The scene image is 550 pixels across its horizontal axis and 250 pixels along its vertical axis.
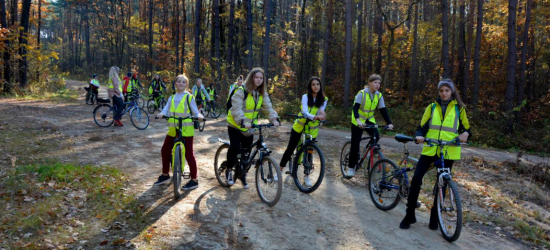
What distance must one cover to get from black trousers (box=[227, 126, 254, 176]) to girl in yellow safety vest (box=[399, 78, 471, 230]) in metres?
2.77

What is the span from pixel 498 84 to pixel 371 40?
1063cm

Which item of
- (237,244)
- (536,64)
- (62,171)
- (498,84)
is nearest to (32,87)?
(62,171)

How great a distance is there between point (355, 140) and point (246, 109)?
8.18 ft

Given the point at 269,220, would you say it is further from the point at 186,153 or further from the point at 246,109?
the point at 186,153

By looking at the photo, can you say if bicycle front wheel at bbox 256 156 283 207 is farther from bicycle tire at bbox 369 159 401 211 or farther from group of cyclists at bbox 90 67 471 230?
bicycle tire at bbox 369 159 401 211

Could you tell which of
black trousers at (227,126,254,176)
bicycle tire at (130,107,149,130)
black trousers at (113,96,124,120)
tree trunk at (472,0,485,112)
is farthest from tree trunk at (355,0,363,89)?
black trousers at (227,126,254,176)

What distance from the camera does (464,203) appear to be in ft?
22.7

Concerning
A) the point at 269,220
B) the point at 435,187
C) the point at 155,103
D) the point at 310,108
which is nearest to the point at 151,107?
the point at 155,103

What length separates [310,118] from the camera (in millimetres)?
6258

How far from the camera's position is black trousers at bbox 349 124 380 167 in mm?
6716

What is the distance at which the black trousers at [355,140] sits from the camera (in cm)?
672

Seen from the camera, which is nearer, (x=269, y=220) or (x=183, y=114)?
(x=269, y=220)

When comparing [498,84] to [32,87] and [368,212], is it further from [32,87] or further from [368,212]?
[32,87]

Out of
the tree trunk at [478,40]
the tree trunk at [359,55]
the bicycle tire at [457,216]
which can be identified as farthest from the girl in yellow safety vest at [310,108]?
the tree trunk at [359,55]
